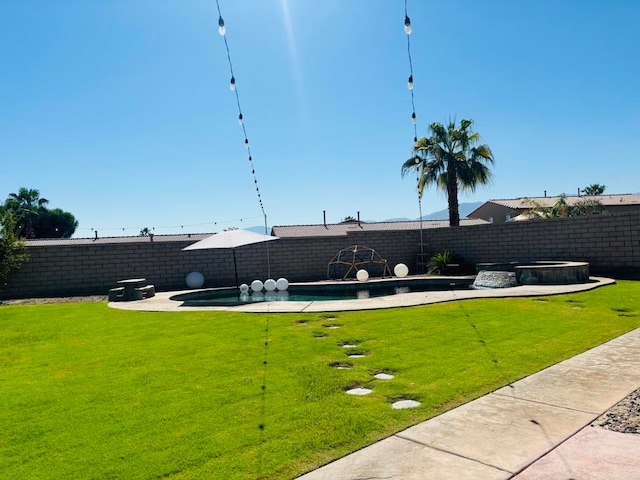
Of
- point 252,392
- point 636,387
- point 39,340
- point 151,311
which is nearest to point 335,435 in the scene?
point 252,392

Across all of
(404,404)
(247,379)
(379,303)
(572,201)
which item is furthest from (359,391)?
(572,201)

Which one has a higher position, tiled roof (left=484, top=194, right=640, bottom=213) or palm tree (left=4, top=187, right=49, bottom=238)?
palm tree (left=4, top=187, right=49, bottom=238)

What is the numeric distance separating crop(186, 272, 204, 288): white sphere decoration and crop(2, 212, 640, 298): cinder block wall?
0.48 meters

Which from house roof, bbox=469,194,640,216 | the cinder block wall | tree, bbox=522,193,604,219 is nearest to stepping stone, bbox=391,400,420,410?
the cinder block wall

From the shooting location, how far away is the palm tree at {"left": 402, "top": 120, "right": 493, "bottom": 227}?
18.1 m

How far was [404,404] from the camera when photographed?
3.42 m

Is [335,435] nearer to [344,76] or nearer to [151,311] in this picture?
[151,311]

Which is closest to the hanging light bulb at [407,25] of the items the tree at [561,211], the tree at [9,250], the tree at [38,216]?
the tree at [9,250]

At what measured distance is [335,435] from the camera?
9.51 ft

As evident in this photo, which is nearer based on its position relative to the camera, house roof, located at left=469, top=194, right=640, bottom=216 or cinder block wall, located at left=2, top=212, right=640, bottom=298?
cinder block wall, located at left=2, top=212, right=640, bottom=298

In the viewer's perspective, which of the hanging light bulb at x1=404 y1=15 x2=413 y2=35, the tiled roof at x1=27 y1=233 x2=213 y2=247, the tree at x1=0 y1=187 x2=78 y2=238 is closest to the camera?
the hanging light bulb at x1=404 y1=15 x2=413 y2=35

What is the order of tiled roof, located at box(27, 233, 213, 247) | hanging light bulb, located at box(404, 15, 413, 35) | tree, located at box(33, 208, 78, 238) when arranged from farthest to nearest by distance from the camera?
1. tree, located at box(33, 208, 78, 238)
2. tiled roof, located at box(27, 233, 213, 247)
3. hanging light bulb, located at box(404, 15, 413, 35)

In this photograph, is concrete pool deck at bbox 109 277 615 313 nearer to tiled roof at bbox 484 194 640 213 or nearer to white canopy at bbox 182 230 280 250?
white canopy at bbox 182 230 280 250

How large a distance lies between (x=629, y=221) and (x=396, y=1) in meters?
10.1
